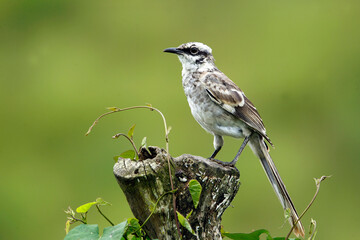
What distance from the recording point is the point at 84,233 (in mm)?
3398

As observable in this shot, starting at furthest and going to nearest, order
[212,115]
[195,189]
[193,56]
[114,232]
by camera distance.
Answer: [193,56], [212,115], [195,189], [114,232]

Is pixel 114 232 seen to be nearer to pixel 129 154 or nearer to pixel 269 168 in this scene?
Result: pixel 129 154

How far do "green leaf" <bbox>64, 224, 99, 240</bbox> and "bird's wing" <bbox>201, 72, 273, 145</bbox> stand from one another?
254 centimetres

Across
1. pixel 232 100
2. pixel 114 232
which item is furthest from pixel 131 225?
pixel 232 100

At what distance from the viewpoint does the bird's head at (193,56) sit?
628 cm

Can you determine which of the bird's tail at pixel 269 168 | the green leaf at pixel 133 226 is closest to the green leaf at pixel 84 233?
the green leaf at pixel 133 226

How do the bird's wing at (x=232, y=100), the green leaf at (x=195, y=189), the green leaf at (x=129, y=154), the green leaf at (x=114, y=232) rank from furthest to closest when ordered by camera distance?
the bird's wing at (x=232, y=100) < the green leaf at (x=129, y=154) < the green leaf at (x=195, y=189) < the green leaf at (x=114, y=232)

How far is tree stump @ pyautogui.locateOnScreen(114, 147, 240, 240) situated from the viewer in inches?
143

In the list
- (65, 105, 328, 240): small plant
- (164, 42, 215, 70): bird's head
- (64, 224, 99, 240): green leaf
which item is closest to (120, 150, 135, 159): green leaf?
(65, 105, 328, 240): small plant

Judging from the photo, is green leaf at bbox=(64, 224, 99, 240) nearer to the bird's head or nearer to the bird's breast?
the bird's breast

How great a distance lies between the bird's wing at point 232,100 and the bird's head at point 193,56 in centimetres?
38

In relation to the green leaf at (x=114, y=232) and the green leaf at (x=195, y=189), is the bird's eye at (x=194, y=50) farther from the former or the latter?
the green leaf at (x=114, y=232)

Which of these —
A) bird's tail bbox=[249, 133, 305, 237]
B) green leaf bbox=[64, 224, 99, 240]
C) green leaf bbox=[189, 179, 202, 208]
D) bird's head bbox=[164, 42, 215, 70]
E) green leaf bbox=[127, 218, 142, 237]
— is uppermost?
bird's head bbox=[164, 42, 215, 70]

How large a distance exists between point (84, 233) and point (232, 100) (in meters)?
2.69
